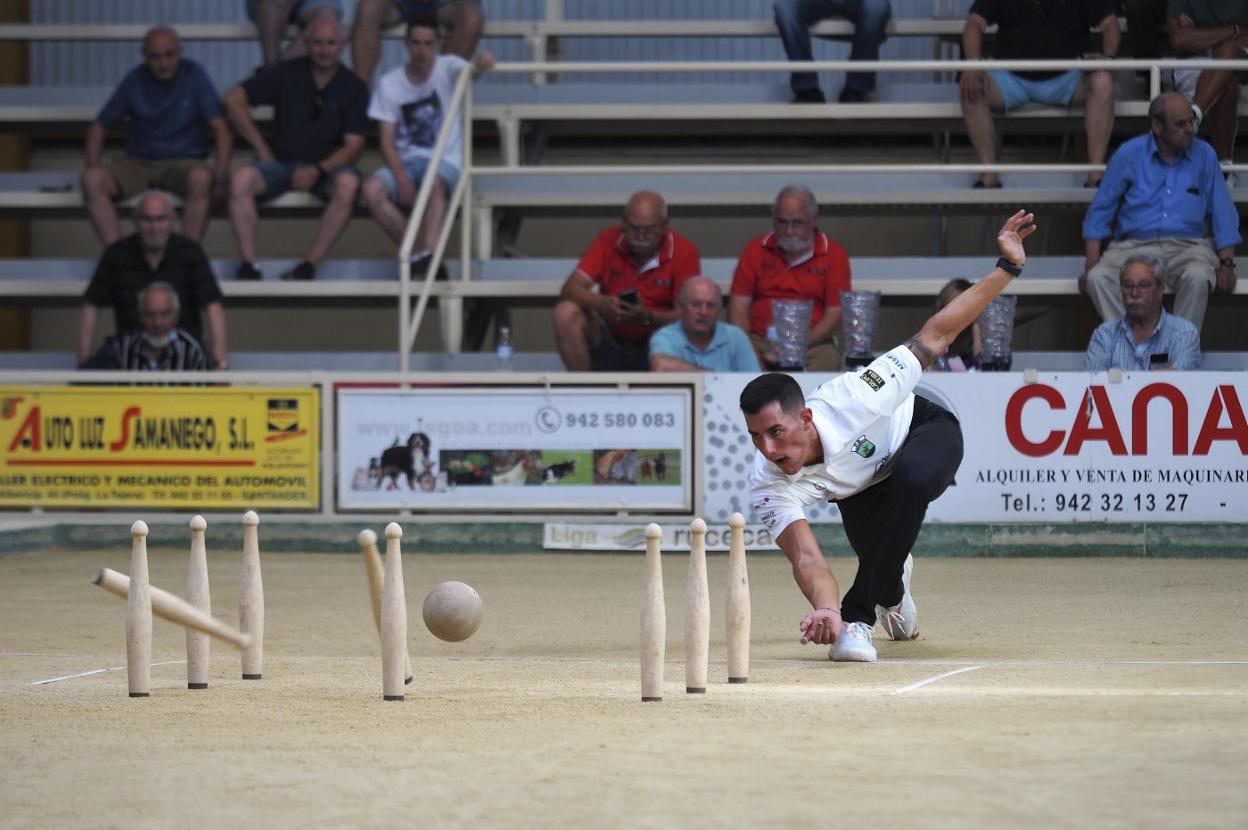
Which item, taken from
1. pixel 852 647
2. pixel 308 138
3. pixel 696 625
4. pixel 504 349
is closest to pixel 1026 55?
pixel 504 349

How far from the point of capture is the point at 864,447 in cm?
744

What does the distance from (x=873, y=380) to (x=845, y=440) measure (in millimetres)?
285

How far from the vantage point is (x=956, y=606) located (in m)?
9.46

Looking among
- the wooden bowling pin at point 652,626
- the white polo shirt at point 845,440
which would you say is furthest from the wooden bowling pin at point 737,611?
the white polo shirt at point 845,440

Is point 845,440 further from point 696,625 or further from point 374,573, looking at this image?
point 374,573

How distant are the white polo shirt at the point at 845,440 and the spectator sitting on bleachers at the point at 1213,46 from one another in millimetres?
8036

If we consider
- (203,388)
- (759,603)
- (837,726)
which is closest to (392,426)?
(203,388)

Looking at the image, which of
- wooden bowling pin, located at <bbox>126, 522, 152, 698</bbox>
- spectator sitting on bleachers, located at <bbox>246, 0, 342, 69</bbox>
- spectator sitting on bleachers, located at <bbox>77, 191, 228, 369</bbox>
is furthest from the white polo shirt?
spectator sitting on bleachers, located at <bbox>246, 0, 342, 69</bbox>

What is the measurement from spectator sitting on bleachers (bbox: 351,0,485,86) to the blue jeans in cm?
267

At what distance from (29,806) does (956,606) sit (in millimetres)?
5847

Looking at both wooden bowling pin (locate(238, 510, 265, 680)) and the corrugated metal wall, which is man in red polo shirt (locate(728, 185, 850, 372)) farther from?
wooden bowling pin (locate(238, 510, 265, 680))

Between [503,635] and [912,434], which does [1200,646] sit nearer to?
[912,434]

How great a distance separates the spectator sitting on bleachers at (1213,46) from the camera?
14422 mm

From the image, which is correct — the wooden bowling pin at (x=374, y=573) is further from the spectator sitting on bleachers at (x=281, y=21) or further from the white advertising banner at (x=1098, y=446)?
the spectator sitting on bleachers at (x=281, y=21)
